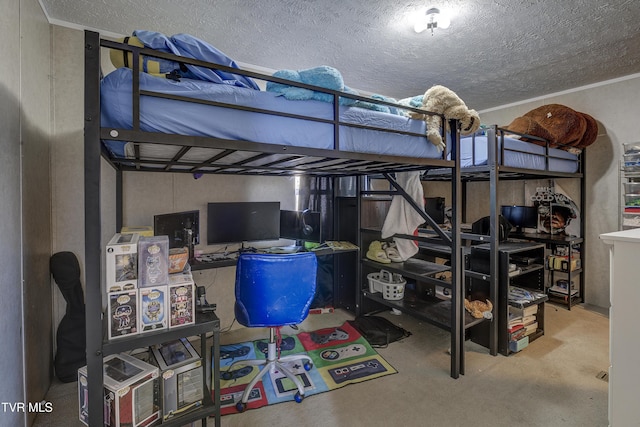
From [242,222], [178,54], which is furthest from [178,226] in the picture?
[178,54]

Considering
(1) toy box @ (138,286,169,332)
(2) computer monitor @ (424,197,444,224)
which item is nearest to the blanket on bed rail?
(1) toy box @ (138,286,169,332)

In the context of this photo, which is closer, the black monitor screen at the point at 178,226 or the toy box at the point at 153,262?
the toy box at the point at 153,262

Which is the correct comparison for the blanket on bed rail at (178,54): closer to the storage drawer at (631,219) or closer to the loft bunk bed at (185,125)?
the loft bunk bed at (185,125)

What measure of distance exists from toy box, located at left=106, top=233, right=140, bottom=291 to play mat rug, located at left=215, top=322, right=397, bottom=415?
1.14 meters

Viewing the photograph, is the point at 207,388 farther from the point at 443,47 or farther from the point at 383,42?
the point at 443,47

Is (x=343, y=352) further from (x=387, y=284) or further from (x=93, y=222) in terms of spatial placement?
(x=93, y=222)

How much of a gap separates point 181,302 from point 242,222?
1.53 meters

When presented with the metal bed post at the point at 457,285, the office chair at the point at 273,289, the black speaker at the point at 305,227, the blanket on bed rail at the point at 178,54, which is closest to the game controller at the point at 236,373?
the office chair at the point at 273,289

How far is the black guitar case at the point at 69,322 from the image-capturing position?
7.32ft

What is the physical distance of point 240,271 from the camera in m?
1.99

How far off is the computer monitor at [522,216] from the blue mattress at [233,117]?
10.3 feet

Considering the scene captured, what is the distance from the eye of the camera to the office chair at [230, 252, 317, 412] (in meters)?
1.93

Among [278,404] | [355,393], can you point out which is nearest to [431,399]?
[355,393]

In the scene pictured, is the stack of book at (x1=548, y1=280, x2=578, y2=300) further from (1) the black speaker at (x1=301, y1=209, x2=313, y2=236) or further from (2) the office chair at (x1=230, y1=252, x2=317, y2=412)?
(2) the office chair at (x1=230, y1=252, x2=317, y2=412)
